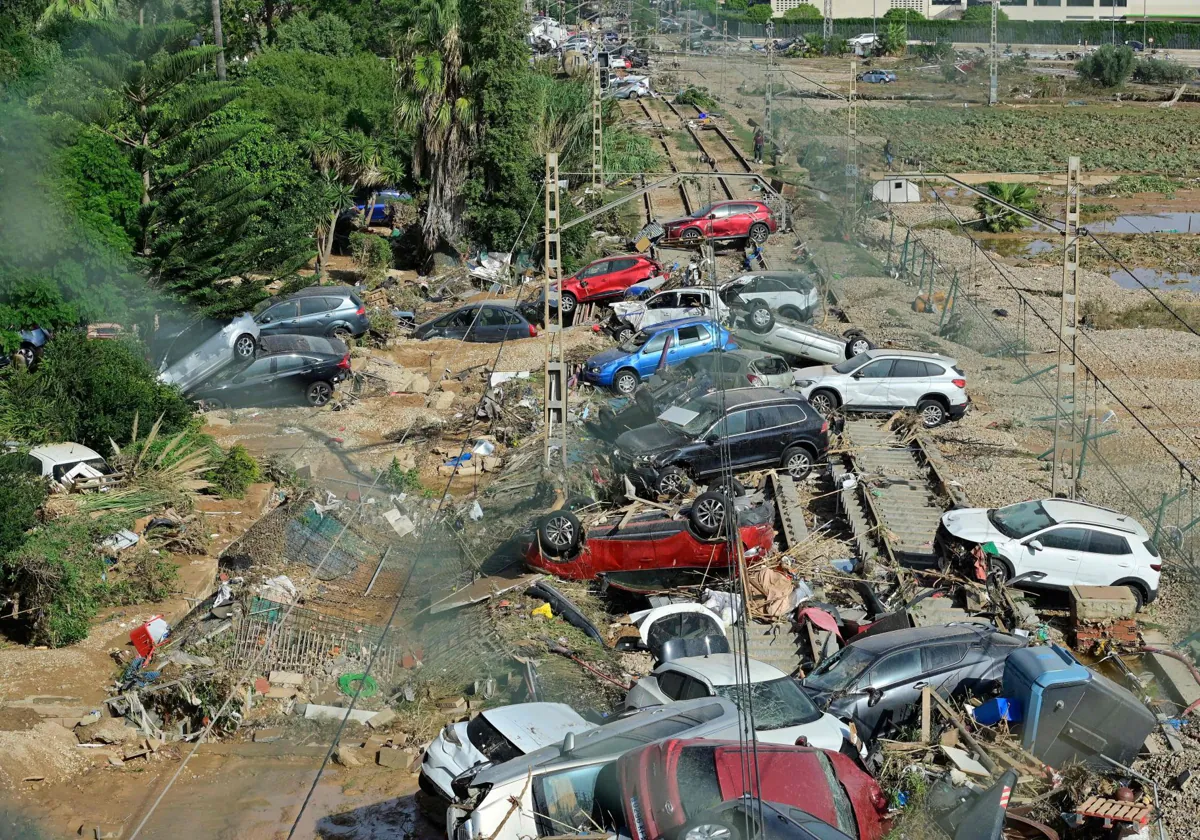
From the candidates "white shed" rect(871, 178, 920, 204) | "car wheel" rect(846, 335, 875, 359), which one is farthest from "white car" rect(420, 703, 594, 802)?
"white shed" rect(871, 178, 920, 204)

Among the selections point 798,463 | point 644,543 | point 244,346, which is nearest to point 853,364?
point 798,463

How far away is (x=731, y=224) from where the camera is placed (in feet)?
123

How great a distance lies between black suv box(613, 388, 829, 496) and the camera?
19891 mm

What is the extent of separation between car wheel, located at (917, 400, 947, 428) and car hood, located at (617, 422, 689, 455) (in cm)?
582

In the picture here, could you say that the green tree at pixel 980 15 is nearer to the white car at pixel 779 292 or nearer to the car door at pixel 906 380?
the white car at pixel 779 292

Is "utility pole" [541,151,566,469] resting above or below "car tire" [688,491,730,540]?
above

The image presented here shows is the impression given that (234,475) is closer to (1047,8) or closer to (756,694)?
(756,694)

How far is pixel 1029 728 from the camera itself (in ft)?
40.5

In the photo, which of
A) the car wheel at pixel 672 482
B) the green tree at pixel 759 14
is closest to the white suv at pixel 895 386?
the car wheel at pixel 672 482

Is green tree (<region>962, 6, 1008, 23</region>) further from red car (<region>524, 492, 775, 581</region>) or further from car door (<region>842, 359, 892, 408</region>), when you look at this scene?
red car (<region>524, 492, 775, 581</region>)

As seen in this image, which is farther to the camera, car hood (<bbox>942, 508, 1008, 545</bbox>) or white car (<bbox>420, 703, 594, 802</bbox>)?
car hood (<bbox>942, 508, 1008, 545</bbox>)

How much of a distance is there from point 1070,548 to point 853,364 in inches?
306

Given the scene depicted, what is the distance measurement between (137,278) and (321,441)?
5320 mm

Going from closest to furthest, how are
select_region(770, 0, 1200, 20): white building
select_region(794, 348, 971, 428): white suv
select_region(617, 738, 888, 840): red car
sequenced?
select_region(617, 738, 888, 840): red car → select_region(794, 348, 971, 428): white suv → select_region(770, 0, 1200, 20): white building
